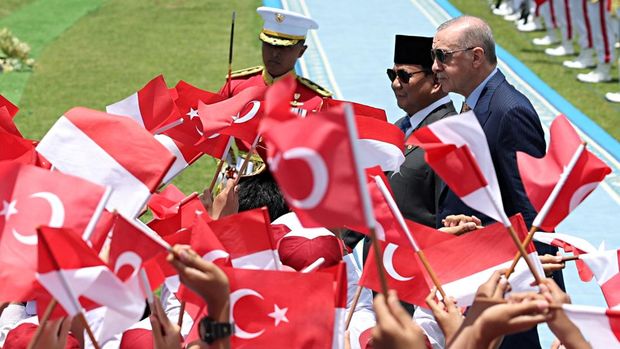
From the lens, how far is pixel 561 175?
343 centimetres

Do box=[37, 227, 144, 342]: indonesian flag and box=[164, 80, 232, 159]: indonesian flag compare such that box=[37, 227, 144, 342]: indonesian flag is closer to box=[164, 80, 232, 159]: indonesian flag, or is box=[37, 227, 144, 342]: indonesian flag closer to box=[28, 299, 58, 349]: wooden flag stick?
box=[28, 299, 58, 349]: wooden flag stick

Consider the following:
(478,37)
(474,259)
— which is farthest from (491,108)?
(474,259)

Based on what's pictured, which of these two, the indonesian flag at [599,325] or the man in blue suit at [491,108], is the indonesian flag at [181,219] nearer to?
the man in blue suit at [491,108]

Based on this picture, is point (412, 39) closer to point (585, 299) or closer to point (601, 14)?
point (585, 299)

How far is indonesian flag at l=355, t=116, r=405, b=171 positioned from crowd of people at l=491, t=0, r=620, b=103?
7.96 meters

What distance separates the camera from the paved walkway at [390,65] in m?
7.89

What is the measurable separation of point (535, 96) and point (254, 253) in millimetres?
8395

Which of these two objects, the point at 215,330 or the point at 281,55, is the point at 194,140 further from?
the point at 215,330

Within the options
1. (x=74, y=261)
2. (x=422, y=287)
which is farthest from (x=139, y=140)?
(x=422, y=287)

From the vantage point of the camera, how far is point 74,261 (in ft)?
9.65

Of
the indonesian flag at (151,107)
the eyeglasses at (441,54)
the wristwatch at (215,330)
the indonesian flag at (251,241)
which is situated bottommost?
the indonesian flag at (151,107)

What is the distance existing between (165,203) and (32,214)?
1715mm

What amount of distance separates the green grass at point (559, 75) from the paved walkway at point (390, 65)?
0.26m

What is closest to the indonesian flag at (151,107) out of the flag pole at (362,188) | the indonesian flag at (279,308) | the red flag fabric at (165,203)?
the red flag fabric at (165,203)
